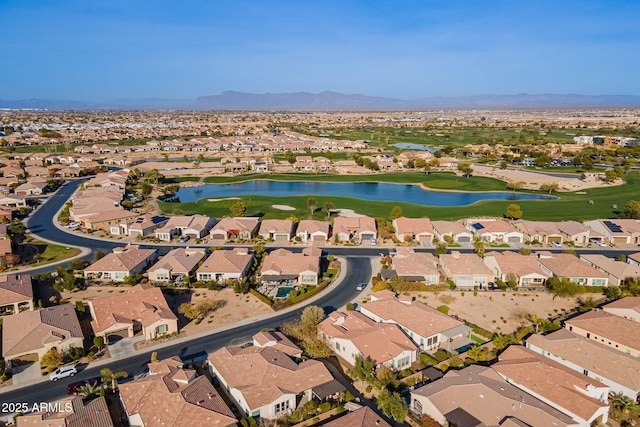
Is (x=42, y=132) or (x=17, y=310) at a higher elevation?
(x=42, y=132)

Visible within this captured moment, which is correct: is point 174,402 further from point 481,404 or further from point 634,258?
point 634,258

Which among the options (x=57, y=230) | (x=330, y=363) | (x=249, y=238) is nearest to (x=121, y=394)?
(x=330, y=363)

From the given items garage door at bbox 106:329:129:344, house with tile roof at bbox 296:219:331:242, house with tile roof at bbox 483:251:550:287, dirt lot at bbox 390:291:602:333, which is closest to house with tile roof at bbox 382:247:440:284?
dirt lot at bbox 390:291:602:333

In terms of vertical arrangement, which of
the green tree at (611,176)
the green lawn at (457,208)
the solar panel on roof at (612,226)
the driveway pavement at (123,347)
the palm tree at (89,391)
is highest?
the green tree at (611,176)

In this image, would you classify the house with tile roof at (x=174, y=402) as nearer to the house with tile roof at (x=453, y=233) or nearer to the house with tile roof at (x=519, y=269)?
the house with tile roof at (x=519, y=269)

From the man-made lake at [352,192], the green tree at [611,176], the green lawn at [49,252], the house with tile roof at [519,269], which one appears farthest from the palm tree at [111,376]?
the green tree at [611,176]

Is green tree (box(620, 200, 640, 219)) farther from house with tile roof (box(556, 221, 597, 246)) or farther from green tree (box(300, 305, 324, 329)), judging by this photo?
green tree (box(300, 305, 324, 329))

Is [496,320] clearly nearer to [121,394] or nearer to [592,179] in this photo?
[121,394]
